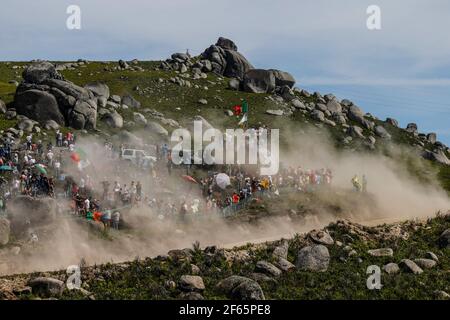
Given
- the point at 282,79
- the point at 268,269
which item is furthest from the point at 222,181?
the point at 282,79

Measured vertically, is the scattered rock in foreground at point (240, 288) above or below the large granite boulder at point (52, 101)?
below

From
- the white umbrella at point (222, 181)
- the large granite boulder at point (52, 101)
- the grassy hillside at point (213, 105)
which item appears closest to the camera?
the white umbrella at point (222, 181)

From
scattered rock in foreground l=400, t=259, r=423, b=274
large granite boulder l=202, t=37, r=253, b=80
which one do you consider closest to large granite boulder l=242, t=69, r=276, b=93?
large granite boulder l=202, t=37, r=253, b=80

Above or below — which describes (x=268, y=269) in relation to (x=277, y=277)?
above

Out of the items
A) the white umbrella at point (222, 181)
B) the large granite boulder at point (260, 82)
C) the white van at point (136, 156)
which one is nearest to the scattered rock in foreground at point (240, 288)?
the white umbrella at point (222, 181)

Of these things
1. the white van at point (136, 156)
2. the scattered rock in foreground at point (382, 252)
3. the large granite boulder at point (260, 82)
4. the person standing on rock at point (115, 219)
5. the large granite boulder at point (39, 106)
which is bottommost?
the scattered rock in foreground at point (382, 252)

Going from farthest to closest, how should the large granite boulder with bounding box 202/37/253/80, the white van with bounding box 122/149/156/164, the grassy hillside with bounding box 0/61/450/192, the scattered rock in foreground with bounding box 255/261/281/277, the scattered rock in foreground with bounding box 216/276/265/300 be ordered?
the large granite boulder with bounding box 202/37/253/80 < the grassy hillside with bounding box 0/61/450/192 < the white van with bounding box 122/149/156/164 < the scattered rock in foreground with bounding box 255/261/281/277 < the scattered rock in foreground with bounding box 216/276/265/300

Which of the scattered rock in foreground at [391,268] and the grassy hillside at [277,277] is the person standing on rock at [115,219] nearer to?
the grassy hillside at [277,277]

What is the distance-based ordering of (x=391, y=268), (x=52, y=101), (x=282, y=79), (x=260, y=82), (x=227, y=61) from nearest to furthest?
(x=391, y=268)
(x=52, y=101)
(x=260, y=82)
(x=282, y=79)
(x=227, y=61)

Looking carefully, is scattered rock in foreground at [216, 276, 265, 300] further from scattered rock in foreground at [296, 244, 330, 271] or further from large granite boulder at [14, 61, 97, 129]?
large granite boulder at [14, 61, 97, 129]

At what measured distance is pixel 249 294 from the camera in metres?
25.5

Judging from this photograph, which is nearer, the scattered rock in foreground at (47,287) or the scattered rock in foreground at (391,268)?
the scattered rock in foreground at (47,287)

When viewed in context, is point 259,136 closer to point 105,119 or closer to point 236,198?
point 105,119

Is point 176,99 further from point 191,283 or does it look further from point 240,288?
point 240,288
